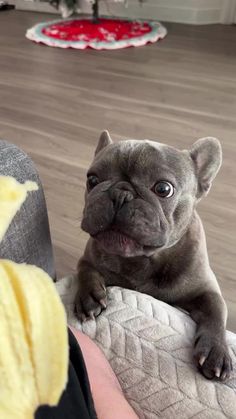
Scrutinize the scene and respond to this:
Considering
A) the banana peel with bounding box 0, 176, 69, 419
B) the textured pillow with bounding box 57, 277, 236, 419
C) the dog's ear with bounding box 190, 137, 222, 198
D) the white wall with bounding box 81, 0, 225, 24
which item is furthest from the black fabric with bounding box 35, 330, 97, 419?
the white wall with bounding box 81, 0, 225, 24

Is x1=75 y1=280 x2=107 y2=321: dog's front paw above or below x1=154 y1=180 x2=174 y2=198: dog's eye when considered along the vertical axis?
below

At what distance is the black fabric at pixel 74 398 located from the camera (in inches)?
16.7

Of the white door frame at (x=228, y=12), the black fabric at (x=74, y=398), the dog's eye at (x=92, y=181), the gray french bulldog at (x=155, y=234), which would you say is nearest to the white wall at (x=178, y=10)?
the white door frame at (x=228, y=12)

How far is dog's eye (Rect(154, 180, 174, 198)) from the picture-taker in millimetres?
792

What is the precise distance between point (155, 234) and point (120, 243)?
0.06 m

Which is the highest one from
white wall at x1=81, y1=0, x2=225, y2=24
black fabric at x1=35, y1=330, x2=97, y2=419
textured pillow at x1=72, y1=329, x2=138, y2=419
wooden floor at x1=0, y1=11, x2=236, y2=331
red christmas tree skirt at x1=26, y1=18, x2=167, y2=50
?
black fabric at x1=35, y1=330, x2=97, y2=419

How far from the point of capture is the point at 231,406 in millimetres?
616

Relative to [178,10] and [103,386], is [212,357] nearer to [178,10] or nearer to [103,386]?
[103,386]

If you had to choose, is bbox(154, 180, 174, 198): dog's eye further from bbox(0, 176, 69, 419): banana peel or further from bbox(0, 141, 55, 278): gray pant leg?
bbox(0, 176, 69, 419): banana peel

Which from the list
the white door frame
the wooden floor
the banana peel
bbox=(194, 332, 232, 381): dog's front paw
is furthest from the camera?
the white door frame

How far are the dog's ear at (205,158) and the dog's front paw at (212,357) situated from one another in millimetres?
297

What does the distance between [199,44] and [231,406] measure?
10.7 ft

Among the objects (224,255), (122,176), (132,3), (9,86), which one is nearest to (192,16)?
(132,3)

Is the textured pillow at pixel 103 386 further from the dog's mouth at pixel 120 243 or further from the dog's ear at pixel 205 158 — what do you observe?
the dog's ear at pixel 205 158
